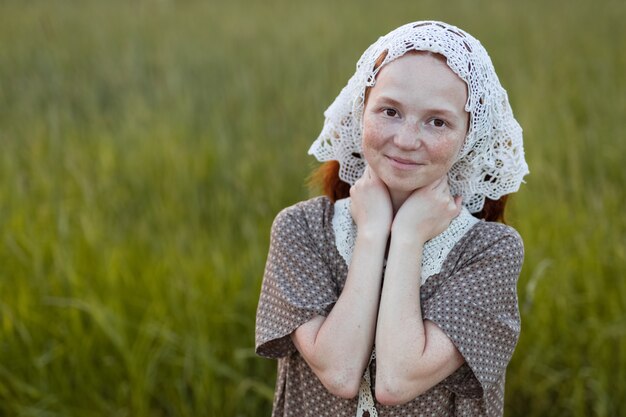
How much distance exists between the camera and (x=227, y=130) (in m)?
4.72

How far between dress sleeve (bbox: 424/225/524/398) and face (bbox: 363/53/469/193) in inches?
8.0

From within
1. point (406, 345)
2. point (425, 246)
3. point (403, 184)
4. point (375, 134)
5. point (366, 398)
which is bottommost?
point (366, 398)

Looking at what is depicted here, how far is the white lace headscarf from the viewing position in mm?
1561

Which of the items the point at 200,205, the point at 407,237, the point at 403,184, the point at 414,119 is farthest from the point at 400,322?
the point at 200,205

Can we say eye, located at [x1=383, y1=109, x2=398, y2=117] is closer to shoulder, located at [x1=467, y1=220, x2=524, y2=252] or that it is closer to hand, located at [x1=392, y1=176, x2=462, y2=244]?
hand, located at [x1=392, y1=176, x2=462, y2=244]

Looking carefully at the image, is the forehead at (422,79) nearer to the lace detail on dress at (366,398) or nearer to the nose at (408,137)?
the nose at (408,137)

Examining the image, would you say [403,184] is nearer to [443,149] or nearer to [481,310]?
[443,149]

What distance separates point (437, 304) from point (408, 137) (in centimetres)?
34

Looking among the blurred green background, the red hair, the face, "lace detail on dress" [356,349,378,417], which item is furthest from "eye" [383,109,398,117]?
the blurred green background

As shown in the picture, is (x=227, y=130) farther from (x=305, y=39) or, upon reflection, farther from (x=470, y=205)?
(x=470, y=205)

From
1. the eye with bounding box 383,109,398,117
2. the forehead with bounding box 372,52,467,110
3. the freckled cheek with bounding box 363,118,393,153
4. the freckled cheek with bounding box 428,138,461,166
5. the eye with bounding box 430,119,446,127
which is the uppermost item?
the forehead with bounding box 372,52,467,110

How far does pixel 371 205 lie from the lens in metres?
1.67

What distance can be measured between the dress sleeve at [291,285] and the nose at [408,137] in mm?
299

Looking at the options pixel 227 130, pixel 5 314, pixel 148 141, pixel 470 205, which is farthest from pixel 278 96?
pixel 470 205
